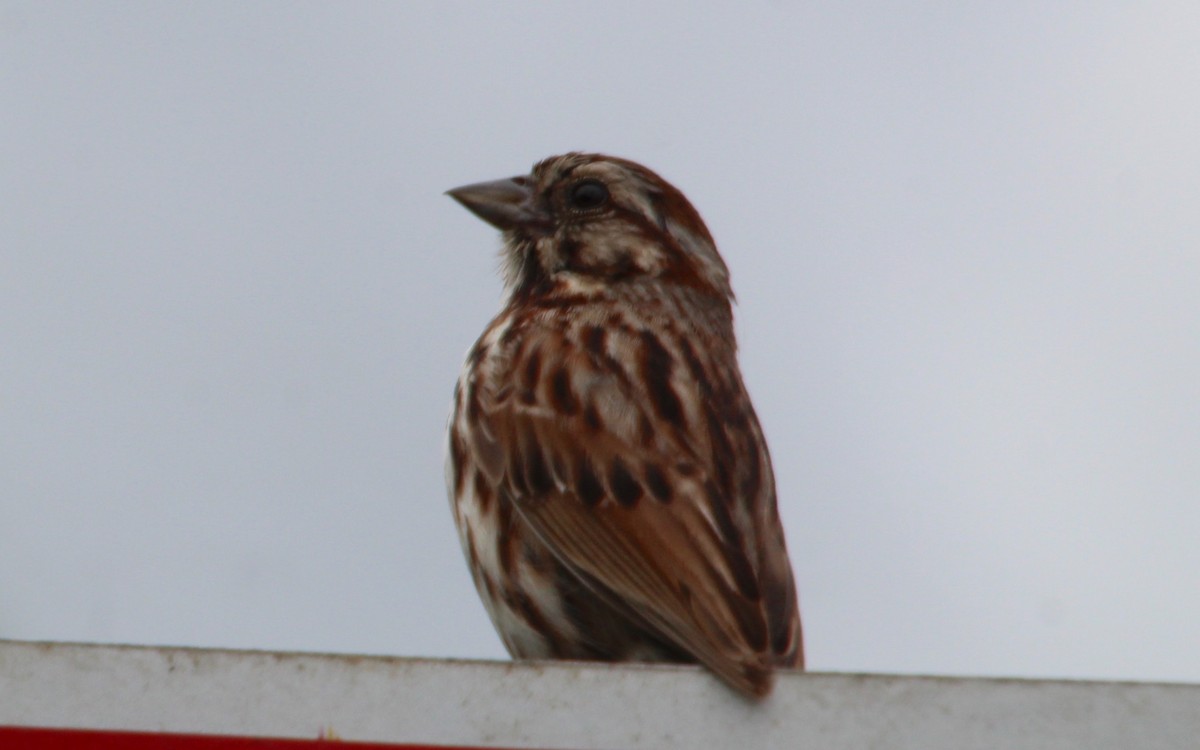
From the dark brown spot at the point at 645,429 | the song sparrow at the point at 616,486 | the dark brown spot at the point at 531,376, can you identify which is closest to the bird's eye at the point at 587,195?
the song sparrow at the point at 616,486

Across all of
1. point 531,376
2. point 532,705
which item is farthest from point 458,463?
point 532,705

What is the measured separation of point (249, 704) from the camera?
7.11ft

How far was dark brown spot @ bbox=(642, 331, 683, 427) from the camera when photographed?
3.60 metres

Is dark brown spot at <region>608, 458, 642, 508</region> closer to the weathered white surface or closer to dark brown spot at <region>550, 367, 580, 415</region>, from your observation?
dark brown spot at <region>550, 367, 580, 415</region>

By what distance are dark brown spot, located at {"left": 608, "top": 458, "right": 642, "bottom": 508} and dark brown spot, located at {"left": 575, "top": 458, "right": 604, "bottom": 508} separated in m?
0.03

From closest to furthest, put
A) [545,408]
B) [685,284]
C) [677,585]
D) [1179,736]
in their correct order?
[1179,736]
[677,585]
[545,408]
[685,284]

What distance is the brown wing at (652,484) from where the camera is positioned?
3047 mm

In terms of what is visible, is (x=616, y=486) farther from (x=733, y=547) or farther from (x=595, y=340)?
(x=595, y=340)

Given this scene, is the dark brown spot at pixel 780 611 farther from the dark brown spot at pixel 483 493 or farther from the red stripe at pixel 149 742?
the red stripe at pixel 149 742

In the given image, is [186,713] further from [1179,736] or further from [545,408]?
[545,408]

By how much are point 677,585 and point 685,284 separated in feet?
5.53

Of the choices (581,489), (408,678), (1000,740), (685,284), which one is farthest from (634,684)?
(685,284)

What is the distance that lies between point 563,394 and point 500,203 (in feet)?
3.76

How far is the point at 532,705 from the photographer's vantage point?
218 centimetres
